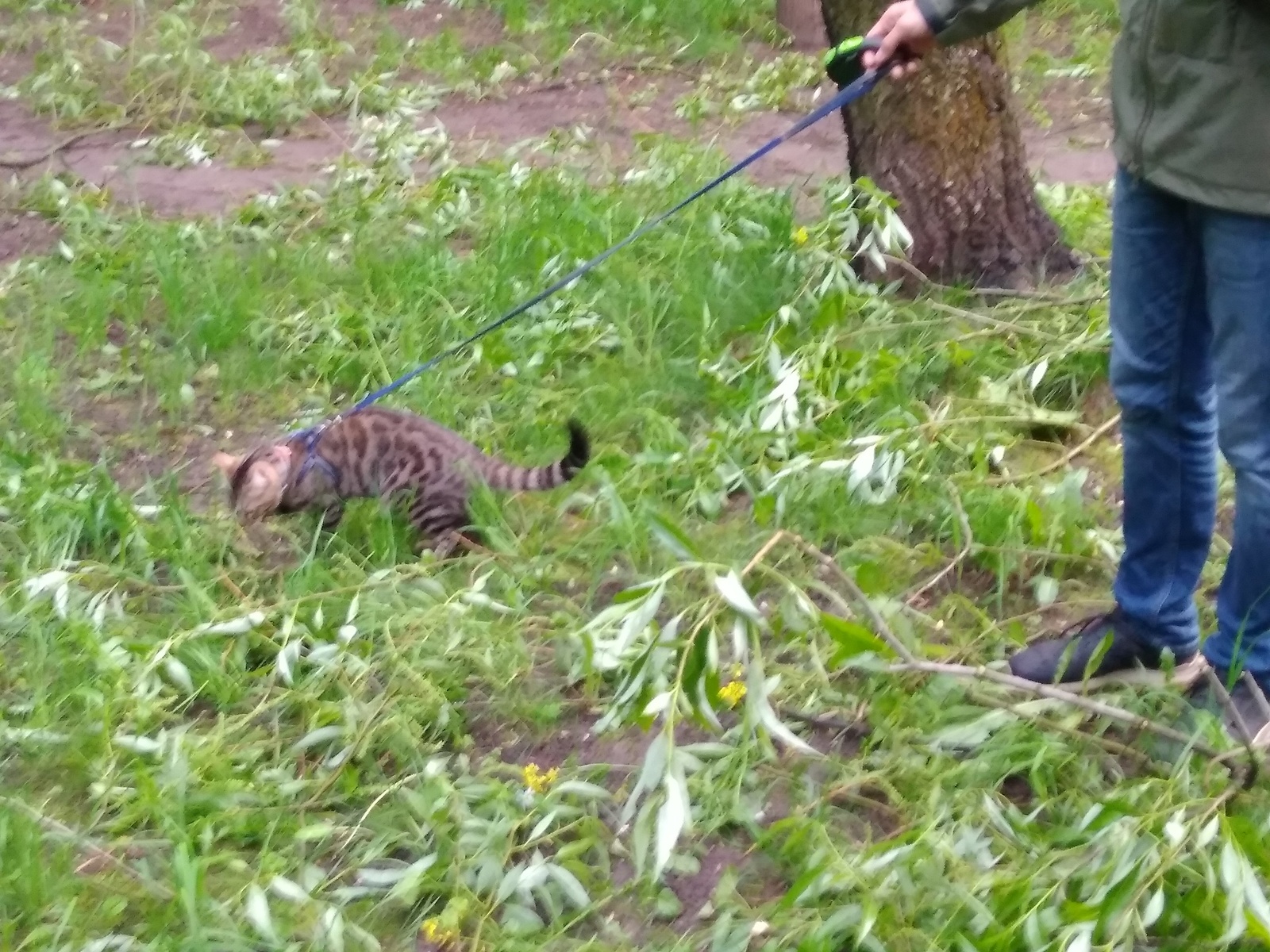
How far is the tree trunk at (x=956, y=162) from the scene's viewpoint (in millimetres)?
4082

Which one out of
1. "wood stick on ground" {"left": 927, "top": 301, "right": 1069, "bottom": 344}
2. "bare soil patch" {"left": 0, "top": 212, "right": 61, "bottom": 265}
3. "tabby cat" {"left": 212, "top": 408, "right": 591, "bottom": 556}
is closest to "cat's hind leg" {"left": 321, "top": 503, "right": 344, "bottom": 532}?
"tabby cat" {"left": 212, "top": 408, "right": 591, "bottom": 556}

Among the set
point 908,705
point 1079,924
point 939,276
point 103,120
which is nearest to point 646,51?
point 103,120

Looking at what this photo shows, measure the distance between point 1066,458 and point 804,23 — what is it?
5228mm

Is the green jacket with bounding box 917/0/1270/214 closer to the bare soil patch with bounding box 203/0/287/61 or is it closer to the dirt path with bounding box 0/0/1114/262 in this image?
the dirt path with bounding box 0/0/1114/262

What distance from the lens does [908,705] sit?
2.64 meters

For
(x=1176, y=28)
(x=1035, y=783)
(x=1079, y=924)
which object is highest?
(x=1176, y=28)

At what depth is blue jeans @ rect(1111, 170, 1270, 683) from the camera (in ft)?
6.81

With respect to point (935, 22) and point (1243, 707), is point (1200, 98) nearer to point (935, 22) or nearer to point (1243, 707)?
point (935, 22)

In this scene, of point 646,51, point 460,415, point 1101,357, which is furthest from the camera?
point 646,51

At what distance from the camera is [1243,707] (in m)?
2.36

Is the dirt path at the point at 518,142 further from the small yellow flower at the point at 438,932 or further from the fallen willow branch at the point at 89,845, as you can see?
the small yellow flower at the point at 438,932

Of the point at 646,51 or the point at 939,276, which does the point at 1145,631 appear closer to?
the point at 939,276

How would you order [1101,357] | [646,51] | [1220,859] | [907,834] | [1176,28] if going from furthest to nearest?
[646,51]
[1101,357]
[907,834]
[1176,28]
[1220,859]

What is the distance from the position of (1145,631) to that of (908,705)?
50 centimetres
